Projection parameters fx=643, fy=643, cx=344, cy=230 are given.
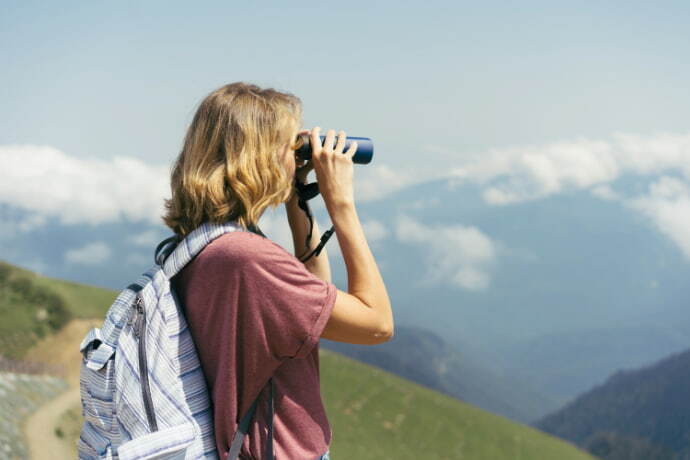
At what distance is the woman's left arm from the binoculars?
1.54 ft

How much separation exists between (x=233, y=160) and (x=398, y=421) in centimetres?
4921

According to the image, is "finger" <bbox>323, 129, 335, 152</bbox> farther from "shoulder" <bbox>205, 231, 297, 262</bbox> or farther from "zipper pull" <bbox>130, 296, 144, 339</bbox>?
"zipper pull" <bbox>130, 296, 144, 339</bbox>

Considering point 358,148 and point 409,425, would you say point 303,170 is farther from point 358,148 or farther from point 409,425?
point 409,425

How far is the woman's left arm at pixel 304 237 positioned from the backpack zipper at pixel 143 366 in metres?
1.11

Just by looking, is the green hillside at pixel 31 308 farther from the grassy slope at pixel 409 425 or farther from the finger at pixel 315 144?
the finger at pixel 315 144

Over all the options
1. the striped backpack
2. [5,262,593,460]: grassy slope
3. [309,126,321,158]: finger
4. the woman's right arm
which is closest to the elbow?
the woman's right arm

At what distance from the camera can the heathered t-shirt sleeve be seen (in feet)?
8.54

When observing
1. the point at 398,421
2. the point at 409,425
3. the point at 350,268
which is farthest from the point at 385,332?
the point at 409,425

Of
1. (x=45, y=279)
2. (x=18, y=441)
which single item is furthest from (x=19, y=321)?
(x=18, y=441)

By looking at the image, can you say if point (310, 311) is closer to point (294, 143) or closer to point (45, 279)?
point (294, 143)

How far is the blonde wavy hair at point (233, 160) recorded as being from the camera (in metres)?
2.71

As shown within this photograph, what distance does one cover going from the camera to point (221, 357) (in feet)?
8.93

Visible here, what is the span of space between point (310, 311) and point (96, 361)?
0.95 metres

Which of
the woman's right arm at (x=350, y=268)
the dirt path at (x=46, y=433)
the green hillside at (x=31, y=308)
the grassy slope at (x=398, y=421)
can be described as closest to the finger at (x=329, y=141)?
the woman's right arm at (x=350, y=268)
